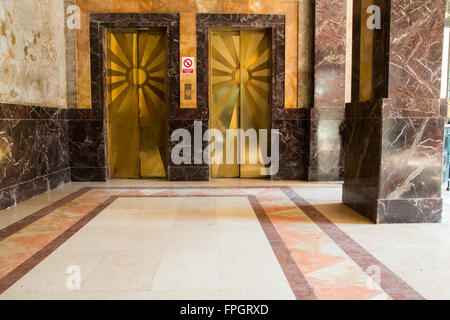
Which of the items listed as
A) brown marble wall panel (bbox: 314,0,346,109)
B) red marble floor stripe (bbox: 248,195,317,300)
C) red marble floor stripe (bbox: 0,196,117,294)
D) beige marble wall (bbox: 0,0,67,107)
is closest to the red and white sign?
beige marble wall (bbox: 0,0,67,107)

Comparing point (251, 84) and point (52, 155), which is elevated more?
point (251, 84)

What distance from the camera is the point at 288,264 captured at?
318cm

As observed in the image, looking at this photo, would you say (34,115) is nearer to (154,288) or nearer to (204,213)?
(204,213)

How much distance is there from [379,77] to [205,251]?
281 cm

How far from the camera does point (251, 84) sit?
24.5 feet

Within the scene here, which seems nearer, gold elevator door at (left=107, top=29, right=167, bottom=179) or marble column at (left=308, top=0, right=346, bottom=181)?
marble column at (left=308, top=0, right=346, bottom=181)

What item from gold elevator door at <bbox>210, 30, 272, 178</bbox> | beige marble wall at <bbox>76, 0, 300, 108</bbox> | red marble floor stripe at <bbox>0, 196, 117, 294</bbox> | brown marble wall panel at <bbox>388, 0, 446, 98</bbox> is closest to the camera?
red marble floor stripe at <bbox>0, 196, 117, 294</bbox>

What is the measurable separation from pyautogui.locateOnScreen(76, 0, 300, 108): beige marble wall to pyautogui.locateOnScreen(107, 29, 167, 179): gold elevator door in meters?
0.40

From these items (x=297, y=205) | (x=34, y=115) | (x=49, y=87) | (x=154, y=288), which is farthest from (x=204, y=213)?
(x=49, y=87)

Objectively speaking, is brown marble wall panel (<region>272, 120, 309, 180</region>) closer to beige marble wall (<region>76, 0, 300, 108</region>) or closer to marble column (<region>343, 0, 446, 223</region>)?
beige marble wall (<region>76, 0, 300, 108</region>)

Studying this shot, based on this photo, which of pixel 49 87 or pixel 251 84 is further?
pixel 251 84

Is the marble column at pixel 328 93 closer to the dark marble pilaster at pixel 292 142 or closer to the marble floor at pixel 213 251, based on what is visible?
the dark marble pilaster at pixel 292 142

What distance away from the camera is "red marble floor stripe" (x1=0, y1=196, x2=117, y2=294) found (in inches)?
114

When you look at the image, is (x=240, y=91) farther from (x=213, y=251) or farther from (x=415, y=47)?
(x=213, y=251)
